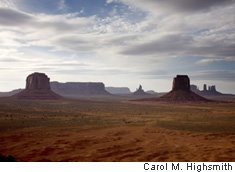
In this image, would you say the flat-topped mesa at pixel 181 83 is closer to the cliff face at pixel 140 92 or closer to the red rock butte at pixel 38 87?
the red rock butte at pixel 38 87

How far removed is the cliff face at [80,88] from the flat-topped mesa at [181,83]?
84664mm

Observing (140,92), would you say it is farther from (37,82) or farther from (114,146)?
(114,146)

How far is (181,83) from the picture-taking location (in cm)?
10144

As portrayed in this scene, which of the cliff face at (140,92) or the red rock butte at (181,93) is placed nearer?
the red rock butte at (181,93)

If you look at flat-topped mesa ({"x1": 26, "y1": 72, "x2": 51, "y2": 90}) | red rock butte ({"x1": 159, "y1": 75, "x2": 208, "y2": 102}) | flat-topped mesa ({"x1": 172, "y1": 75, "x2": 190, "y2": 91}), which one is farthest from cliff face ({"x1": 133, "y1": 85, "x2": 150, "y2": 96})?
flat-topped mesa ({"x1": 26, "y1": 72, "x2": 51, "y2": 90})

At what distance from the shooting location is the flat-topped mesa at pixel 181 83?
332ft

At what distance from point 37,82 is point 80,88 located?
85.3m

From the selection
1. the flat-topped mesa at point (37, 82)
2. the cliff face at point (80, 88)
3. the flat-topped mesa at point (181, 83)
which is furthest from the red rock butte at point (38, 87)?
the cliff face at point (80, 88)

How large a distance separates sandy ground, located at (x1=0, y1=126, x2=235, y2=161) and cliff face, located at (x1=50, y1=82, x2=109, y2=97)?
15875 centimetres
